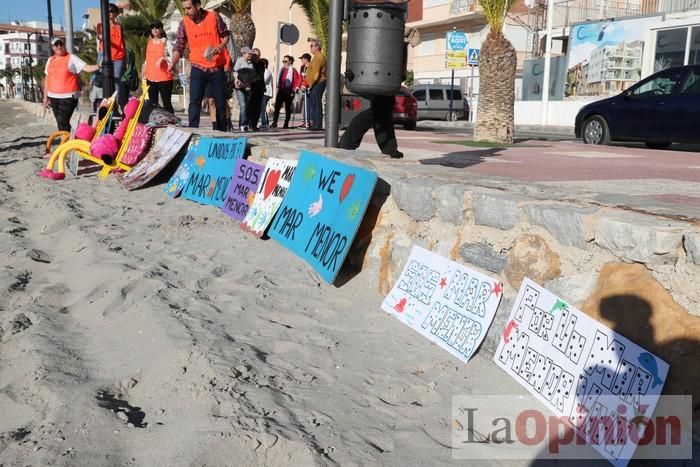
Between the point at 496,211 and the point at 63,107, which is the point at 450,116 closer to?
the point at 63,107

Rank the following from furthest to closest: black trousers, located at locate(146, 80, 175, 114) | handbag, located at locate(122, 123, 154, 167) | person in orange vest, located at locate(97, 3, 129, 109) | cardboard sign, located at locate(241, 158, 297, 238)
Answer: person in orange vest, located at locate(97, 3, 129, 109), black trousers, located at locate(146, 80, 175, 114), handbag, located at locate(122, 123, 154, 167), cardboard sign, located at locate(241, 158, 297, 238)

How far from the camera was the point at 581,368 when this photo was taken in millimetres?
2592

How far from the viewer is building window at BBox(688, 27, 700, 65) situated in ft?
72.0

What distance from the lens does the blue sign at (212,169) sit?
247 inches

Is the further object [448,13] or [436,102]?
[448,13]

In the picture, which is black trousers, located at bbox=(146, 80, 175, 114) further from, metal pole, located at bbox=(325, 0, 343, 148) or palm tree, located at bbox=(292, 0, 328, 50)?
palm tree, located at bbox=(292, 0, 328, 50)

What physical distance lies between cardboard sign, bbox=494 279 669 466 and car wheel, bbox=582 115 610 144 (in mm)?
10461

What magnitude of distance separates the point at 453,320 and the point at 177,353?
4.44 ft

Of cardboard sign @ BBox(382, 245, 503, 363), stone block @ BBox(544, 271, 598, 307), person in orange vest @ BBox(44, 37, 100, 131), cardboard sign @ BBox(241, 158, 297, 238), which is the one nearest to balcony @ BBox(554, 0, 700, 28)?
person in orange vest @ BBox(44, 37, 100, 131)

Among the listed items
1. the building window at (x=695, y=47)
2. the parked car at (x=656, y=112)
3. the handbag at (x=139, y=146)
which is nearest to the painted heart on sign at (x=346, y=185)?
the handbag at (x=139, y=146)

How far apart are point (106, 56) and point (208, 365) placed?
33.1ft

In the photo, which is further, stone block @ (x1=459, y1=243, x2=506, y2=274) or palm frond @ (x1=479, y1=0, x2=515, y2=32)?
palm frond @ (x1=479, y1=0, x2=515, y2=32)

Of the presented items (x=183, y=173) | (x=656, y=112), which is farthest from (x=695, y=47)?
(x=183, y=173)

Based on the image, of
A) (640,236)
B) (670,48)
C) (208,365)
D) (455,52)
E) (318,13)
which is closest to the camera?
(640,236)
